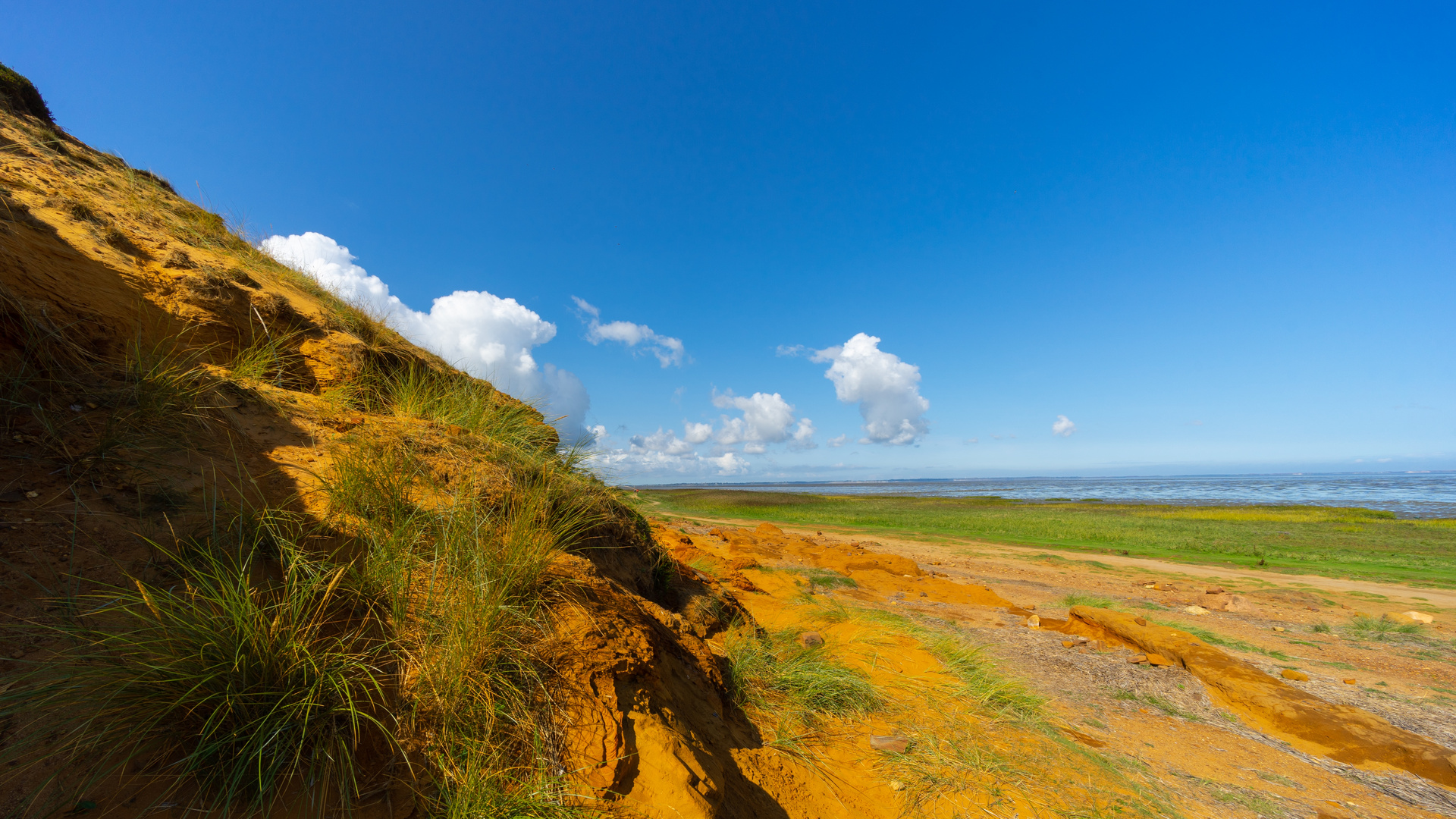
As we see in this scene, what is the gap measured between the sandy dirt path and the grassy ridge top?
124 centimetres

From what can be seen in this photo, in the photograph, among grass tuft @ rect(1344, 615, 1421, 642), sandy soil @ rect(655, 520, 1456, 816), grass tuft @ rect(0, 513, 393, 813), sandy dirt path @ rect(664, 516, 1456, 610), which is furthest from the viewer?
sandy dirt path @ rect(664, 516, 1456, 610)

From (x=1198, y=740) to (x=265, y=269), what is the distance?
12.5 meters

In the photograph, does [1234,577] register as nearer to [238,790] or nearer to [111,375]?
[238,790]

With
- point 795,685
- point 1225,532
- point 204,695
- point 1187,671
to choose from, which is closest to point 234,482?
point 204,695

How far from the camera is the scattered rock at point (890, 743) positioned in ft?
13.1

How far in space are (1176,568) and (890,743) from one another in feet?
61.0

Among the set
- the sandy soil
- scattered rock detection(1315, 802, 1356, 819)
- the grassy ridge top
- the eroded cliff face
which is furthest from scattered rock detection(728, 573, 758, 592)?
scattered rock detection(1315, 802, 1356, 819)

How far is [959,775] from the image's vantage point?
3773 mm

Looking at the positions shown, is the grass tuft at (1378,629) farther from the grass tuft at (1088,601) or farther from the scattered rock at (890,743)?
the scattered rock at (890,743)

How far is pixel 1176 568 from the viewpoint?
1666cm

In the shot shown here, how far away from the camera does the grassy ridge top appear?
17.3m

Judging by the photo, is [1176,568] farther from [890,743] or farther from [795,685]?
[795,685]

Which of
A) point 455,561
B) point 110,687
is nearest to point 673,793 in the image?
point 455,561

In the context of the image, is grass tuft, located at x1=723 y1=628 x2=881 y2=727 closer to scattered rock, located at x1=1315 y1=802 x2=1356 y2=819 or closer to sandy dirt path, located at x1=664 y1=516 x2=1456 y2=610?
scattered rock, located at x1=1315 y1=802 x2=1356 y2=819
